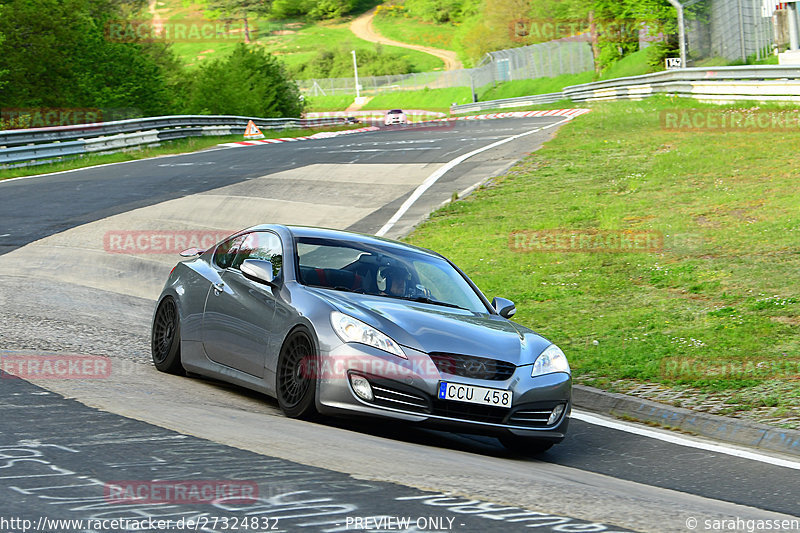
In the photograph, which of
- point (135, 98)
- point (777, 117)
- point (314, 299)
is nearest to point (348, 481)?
point (314, 299)

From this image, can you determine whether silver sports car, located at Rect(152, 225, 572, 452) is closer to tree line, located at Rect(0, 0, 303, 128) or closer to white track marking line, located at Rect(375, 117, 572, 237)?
white track marking line, located at Rect(375, 117, 572, 237)

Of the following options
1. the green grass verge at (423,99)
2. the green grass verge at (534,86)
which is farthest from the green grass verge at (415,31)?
the green grass verge at (534,86)

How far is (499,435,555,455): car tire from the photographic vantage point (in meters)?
7.02

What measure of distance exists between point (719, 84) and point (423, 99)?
76.5 m

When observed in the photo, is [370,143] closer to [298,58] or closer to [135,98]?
[135,98]

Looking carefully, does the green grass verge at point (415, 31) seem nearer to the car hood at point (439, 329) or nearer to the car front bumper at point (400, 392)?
the car hood at point (439, 329)

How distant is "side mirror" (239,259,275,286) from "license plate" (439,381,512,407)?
5.76 feet

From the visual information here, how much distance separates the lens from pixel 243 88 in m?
57.1

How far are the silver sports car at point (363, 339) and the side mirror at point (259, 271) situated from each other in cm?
1

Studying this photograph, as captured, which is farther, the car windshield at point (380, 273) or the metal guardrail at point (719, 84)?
the metal guardrail at point (719, 84)

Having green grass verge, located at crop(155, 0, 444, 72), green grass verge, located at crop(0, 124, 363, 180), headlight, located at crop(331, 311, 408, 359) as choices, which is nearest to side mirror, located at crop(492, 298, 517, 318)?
headlight, located at crop(331, 311, 408, 359)

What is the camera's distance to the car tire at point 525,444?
23.0ft

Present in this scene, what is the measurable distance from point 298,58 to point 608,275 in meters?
139

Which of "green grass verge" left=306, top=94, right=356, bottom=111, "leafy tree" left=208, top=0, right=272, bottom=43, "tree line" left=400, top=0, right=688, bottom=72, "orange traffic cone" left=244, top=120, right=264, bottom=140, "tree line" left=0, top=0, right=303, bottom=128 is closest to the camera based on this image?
"tree line" left=0, top=0, right=303, bottom=128
